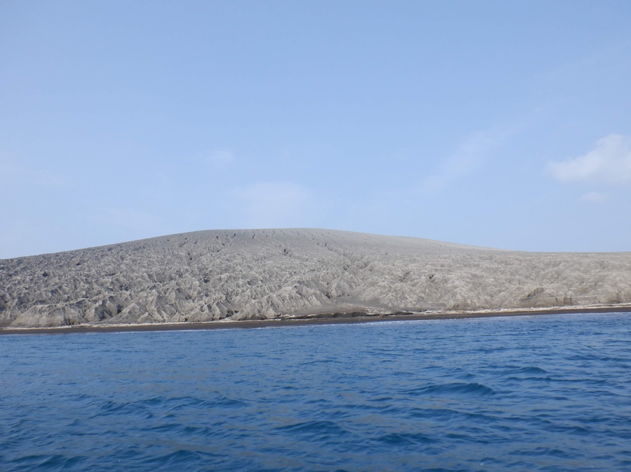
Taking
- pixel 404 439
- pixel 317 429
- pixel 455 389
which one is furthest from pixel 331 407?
pixel 455 389

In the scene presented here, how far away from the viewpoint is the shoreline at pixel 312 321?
43000 millimetres

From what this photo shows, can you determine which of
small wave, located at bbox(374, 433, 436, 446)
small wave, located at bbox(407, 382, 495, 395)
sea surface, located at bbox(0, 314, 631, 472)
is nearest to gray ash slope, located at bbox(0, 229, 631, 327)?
sea surface, located at bbox(0, 314, 631, 472)

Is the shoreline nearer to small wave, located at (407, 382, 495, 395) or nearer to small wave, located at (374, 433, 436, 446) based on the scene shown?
small wave, located at (407, 382, 495, 395)

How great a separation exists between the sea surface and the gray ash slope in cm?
2079

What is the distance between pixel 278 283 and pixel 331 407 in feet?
136

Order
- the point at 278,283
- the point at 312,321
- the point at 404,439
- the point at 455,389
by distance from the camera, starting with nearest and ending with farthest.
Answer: the point at 404,439 < the point at 455,389 < the point at 312,321 < the point at 278,283

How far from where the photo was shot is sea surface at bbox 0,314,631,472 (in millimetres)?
10102

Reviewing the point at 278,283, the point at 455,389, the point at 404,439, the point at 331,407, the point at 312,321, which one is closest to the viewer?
the point at 404,439

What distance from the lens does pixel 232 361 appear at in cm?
2341

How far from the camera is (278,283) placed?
55.3m

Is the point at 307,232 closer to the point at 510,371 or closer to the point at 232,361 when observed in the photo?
the point at 232,361

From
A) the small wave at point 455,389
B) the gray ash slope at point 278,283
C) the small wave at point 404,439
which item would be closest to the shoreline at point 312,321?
the gray ash slope at point 278,283

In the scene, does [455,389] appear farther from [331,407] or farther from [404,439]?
[404,439]

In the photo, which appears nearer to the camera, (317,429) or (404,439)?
(404,439)
